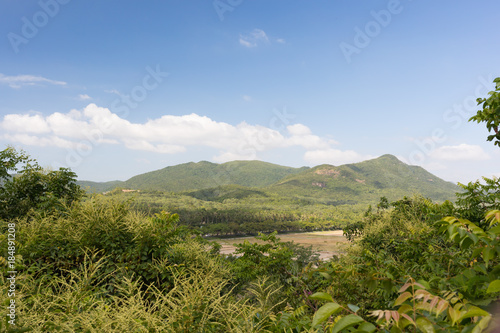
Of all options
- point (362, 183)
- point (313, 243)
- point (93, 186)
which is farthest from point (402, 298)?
point (362, 183)

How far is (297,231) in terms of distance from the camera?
7031 cm

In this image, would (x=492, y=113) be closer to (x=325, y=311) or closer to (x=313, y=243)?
(x=325, y=311)

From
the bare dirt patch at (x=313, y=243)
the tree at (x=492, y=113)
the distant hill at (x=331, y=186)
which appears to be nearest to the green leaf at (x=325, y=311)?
the tree at (x=492, y=113)

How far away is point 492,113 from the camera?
3363 millimetres

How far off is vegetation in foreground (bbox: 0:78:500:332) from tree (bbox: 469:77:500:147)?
0.7 inches

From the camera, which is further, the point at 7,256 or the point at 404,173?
the point at 404,173

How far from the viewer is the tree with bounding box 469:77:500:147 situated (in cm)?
314

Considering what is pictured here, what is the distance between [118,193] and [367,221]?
42.5ft

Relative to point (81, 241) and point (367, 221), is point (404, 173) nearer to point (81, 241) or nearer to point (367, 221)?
point (367, 221)

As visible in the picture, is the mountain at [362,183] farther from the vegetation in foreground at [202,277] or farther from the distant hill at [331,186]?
the vegetation in foreground at [202,277]

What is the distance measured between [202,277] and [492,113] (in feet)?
14.8

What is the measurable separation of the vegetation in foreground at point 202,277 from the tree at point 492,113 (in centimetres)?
2

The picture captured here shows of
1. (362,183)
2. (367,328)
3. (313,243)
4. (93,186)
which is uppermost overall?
(362,183)

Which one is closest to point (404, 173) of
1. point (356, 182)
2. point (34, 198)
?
point (356, 182)
